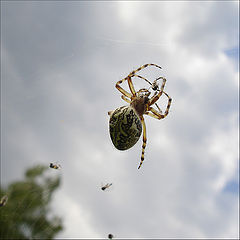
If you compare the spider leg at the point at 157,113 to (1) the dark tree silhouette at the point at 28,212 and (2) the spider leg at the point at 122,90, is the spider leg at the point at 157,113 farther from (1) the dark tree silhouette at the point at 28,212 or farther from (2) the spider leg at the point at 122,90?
(1) the dark tree silhouette at the point at 28,212

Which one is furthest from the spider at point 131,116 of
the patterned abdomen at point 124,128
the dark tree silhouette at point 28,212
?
the dark tree silhouette at point 28,212

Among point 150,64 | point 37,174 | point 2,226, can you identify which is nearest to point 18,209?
point 2,226

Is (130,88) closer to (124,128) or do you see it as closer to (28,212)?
(124,128)

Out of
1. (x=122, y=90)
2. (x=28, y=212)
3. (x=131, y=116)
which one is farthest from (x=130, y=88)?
A: (x=28, y=212)

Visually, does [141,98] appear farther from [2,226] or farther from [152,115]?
[2,226]

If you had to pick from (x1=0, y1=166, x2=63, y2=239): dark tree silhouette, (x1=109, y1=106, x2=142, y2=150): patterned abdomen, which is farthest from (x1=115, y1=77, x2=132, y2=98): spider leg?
(x1=0, y1=166, x2=63, y2=239): dark tree silhouette

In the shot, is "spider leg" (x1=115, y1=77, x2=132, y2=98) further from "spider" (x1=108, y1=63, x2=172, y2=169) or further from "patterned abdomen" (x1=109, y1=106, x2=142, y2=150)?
"patterned abdomen" (x1=109, y1=106, x2=142, y2=150)
